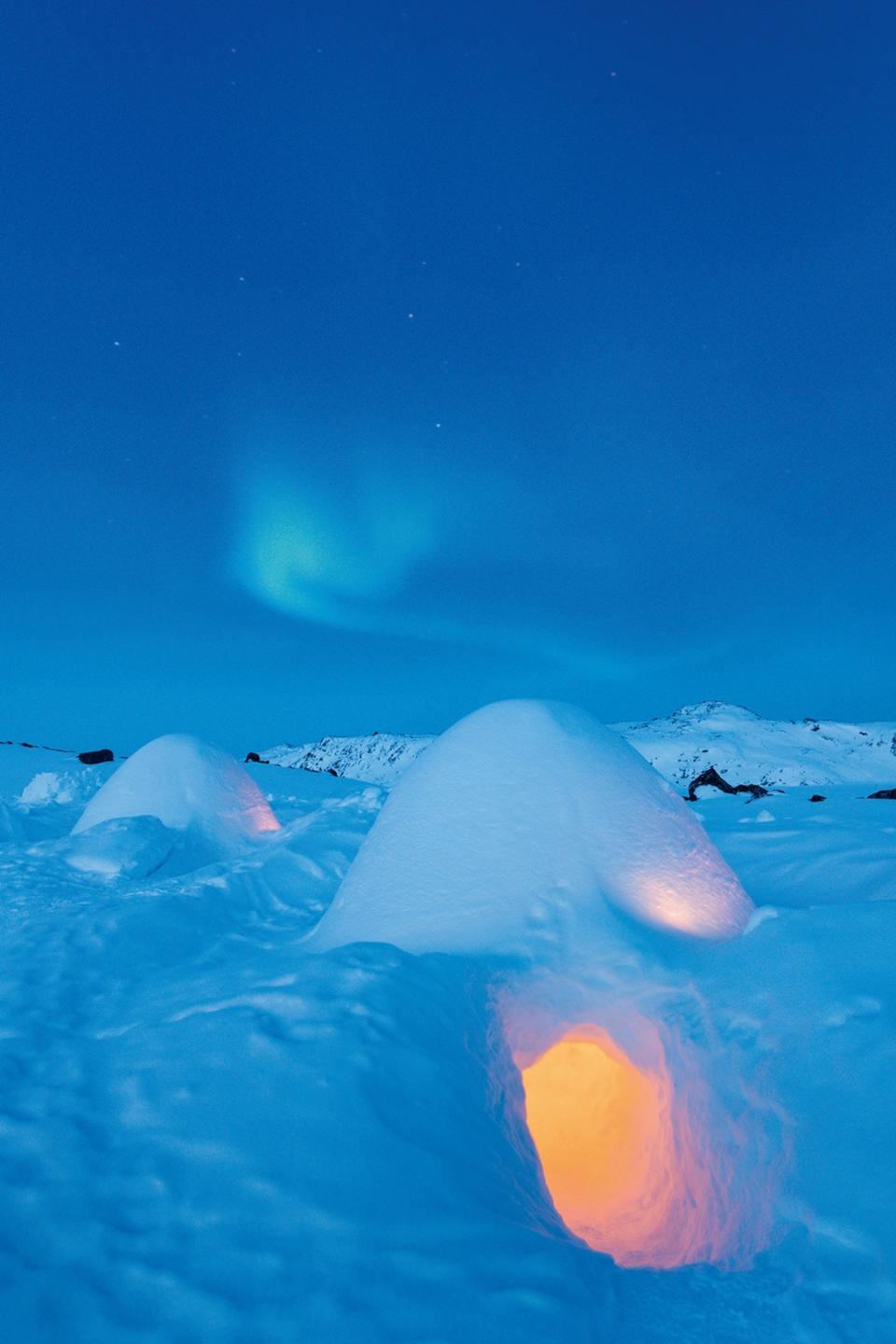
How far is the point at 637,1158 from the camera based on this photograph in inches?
117

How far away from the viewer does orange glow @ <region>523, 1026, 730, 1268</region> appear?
260cm

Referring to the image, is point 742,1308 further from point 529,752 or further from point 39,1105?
point 529,752

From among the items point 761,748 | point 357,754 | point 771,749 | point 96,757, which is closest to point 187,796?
point 96,757

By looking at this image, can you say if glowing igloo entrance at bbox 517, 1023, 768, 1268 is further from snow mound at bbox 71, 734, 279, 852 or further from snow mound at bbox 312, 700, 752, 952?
snow mound at bbox 71, 734, 279, 852

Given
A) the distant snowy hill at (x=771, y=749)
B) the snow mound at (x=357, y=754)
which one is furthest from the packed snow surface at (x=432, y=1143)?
the snow mound at (x=357, y=754)

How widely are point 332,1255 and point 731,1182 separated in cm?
162

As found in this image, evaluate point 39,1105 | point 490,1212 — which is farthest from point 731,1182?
point 39,1105

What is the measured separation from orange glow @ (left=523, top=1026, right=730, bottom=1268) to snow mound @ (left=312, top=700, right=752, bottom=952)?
608 mm

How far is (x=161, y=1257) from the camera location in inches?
71.7

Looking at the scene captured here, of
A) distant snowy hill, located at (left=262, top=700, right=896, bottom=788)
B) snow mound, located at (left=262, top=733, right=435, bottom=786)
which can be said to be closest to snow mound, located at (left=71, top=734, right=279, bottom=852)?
distant snowy hill, located at (left=262, top=700, right=896, bottom=788)

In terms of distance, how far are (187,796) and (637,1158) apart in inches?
350

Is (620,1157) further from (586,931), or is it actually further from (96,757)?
(96,757)

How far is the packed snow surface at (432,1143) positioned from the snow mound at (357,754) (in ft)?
270

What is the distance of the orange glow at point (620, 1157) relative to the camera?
2.60 meters
